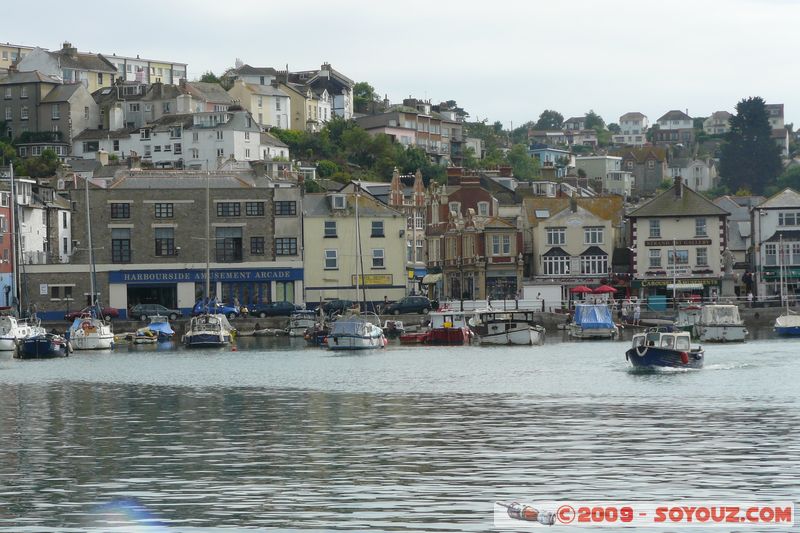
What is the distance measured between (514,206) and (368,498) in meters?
118

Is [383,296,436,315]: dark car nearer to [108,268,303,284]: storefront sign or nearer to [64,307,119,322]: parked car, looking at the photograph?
[108,268,303,284]: storefront sign

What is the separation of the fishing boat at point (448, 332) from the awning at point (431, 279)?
123 feet

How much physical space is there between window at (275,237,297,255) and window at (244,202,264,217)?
255 centimetres

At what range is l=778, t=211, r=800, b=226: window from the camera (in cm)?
12606

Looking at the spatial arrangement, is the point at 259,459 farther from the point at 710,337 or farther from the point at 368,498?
the point at 710,337

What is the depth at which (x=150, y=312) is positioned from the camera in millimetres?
113250

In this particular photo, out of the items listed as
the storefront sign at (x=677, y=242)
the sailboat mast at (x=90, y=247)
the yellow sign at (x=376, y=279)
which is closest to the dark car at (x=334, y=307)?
the yellow sign at (x=376, y=279)

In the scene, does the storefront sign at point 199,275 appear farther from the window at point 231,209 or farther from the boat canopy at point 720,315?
the boat canopy at point 720,315

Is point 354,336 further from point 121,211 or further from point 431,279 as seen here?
point 431,279

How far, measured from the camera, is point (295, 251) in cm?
12081

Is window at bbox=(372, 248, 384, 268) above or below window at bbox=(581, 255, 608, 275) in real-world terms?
above

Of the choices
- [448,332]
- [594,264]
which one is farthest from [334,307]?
[594,264]

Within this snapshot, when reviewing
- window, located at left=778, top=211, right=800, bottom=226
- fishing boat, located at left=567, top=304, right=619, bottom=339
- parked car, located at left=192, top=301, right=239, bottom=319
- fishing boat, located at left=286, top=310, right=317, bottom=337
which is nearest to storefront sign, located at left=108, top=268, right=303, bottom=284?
parked car, located at left=192, top=301, right=239, bottom=319

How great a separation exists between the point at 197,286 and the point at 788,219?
49.5 metres
